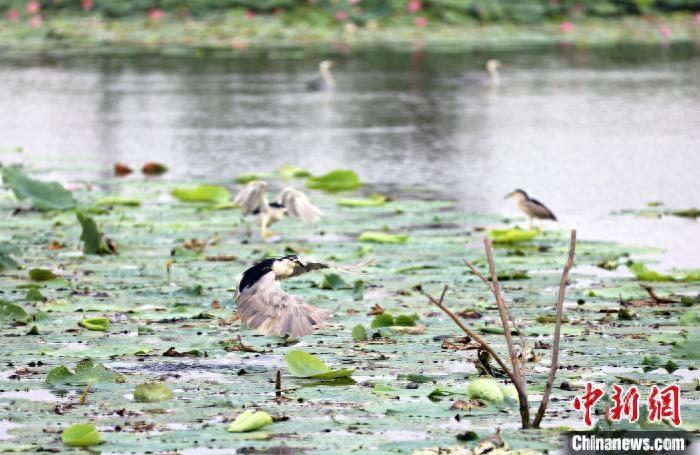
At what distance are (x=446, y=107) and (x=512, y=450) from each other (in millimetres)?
14311

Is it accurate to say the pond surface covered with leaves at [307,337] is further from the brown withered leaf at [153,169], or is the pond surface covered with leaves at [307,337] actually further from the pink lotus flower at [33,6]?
Answer: the pink lotus flower at [33,6]

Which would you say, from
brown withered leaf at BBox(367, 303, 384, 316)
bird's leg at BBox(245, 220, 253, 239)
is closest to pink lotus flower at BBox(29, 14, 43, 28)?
bird's leg at BBox(245, 220, 253, 239)

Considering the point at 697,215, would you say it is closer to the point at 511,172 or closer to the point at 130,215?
the point at 511,172

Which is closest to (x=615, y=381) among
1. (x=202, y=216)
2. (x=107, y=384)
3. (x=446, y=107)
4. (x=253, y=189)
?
(x=107, y=384)

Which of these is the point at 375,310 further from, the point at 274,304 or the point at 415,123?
the point at 415,123

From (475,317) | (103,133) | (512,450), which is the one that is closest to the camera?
(512,450)

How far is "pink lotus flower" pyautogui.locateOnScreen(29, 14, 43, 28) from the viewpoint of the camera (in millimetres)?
30750

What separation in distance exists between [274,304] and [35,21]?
1018 inches

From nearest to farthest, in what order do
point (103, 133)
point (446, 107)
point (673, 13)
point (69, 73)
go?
1. point (103, 133)
2. point (446, 107)
3. point (69, 73)
4. point (673, 13)

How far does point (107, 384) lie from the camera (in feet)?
18.7

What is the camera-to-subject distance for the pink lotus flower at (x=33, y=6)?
31752 millimetres

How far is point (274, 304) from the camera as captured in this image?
6.10m

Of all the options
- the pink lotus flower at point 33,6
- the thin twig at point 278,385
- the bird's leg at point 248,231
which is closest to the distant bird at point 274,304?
the thin twig at point 278,385

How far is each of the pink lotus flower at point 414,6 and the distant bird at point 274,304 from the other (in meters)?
24.6
